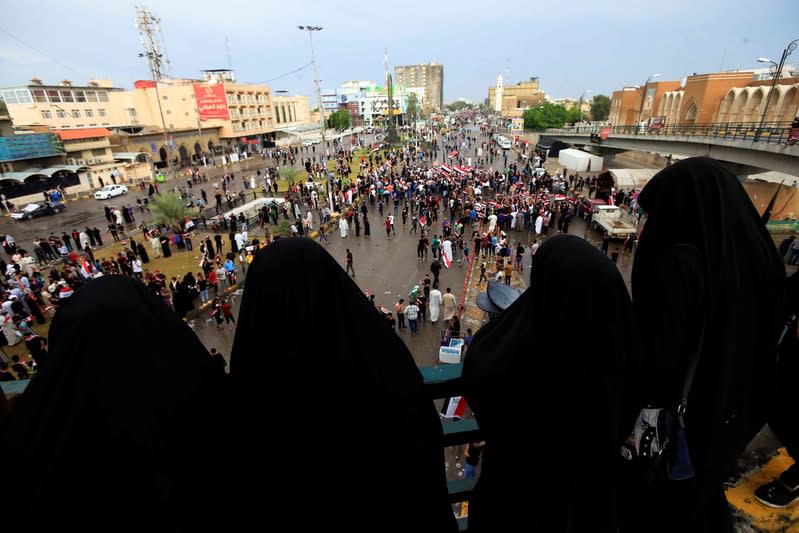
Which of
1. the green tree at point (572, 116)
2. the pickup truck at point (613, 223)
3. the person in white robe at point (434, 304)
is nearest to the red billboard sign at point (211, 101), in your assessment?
the pickup truck at point (613, 223)

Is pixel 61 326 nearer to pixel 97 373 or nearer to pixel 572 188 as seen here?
pixel 97 373

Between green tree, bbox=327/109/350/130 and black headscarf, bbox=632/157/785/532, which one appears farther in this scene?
green tree, bbox=327/109/350/130

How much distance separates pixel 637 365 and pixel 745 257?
2.64 ft

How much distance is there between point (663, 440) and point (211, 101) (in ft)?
188

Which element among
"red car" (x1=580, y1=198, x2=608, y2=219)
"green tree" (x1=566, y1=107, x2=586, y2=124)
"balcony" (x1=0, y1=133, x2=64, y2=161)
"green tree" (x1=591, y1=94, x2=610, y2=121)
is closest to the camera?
"red car" (x1=580, y1=198, x2=608, y2=219)

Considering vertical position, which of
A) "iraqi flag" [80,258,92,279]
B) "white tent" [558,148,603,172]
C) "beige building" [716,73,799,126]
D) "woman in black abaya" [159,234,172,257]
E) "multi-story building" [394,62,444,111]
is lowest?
"woman in black abaya" [159,234,172,257]

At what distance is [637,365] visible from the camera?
5.23ft

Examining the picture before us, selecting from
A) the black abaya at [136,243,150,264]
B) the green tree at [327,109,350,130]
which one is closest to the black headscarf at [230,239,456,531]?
the black abaya at [136,243,150,264]

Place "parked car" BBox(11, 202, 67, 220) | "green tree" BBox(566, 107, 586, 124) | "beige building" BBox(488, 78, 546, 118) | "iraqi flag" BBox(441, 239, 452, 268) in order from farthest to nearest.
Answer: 1. "beige building" BBox(488, 78, 546, 118)
2. "green tree" BBox(566, 107, 586, 124)
3. "parked car" BBox(11, 202, 67, 220)
4. "iraqi flag" BBox(441, 239, 452, 268)

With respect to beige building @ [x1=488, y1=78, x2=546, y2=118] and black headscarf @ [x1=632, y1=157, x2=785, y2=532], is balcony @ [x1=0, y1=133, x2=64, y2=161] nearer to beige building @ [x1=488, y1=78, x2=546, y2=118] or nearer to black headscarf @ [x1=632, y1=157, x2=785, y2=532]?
black headscarf @ [x1=632, y1=157, x2=785, y2=532]

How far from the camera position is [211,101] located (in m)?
49.0

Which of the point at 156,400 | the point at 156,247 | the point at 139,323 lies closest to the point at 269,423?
the point at 156,400

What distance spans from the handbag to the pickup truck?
58.5ft

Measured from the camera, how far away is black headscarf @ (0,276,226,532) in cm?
141
